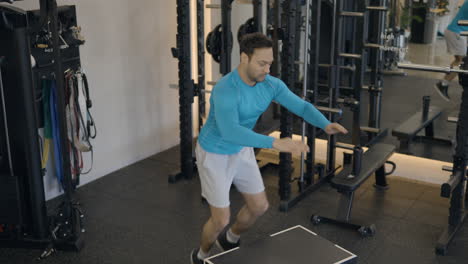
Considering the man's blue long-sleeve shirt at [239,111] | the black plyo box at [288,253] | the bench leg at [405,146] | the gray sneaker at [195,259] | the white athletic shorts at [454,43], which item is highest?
the white athletic shorts at [454,43]

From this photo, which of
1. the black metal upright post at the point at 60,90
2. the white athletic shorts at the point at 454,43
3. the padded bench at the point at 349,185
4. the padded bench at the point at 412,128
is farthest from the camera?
the white athletic shorts at the point at 454,43

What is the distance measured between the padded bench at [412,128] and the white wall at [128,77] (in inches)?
81.0

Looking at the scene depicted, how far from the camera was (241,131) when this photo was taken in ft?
8.89

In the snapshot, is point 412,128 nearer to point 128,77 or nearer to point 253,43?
point 128,77

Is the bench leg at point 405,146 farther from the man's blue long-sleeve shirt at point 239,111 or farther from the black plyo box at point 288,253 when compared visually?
the black plyo box at point 288,253

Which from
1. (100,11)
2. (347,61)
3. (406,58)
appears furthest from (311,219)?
(347,61)

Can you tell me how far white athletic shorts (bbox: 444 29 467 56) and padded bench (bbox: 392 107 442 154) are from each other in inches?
21.8

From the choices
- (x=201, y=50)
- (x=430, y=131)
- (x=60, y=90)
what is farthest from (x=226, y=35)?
(x=430, y=131)

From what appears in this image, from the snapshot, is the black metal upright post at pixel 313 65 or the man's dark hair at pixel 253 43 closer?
the man's dark hair at pixel 253 43

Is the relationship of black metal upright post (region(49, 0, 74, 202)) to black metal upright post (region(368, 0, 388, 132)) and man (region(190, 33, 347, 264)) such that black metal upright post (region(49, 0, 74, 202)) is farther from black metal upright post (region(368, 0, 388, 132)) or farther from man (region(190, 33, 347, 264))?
black metal upright post (region(368, 0, 388, 132))

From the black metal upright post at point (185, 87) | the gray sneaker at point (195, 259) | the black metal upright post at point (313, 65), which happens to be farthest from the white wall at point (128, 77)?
the gray sneaker at point (195, 259)

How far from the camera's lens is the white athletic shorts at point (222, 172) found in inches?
119

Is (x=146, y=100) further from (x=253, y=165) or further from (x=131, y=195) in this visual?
(x=253, y=165)

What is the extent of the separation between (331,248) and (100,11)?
2827mm
